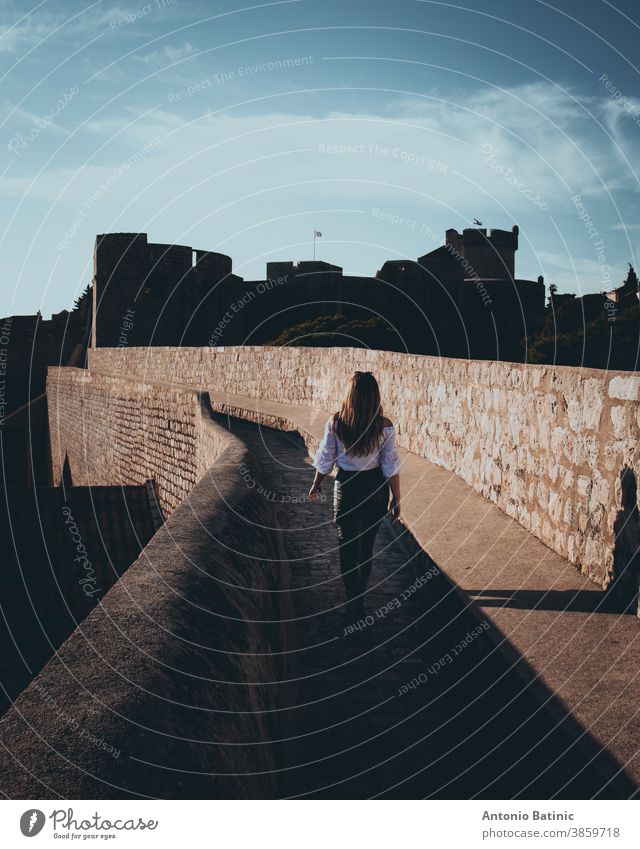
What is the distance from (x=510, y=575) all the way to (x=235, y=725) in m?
2.25

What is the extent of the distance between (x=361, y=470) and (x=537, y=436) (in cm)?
123

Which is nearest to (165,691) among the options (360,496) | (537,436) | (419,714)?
(419,714)

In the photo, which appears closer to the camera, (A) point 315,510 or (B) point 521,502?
(B) point 521,502

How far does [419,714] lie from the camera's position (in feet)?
10.8

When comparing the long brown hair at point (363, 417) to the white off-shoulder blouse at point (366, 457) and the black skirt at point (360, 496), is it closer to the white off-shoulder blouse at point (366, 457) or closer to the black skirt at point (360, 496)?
the white off-shoulder blouse at point (366, 457)

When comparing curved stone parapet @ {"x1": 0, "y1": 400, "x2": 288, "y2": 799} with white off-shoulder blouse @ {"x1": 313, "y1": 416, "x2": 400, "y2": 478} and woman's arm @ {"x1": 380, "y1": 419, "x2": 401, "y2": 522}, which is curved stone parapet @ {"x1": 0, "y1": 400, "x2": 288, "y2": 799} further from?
woman's arm @ {"x1": 380, "y1": 419, "x2": 401, "y2": 522}

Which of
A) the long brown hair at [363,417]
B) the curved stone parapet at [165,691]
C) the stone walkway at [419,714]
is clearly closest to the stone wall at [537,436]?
the stone walkway at [419,714]

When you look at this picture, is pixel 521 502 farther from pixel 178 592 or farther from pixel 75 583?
pixel 75 583

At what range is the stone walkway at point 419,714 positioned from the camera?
257cm

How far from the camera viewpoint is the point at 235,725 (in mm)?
2273

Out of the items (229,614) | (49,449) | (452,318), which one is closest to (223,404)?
(229,614)

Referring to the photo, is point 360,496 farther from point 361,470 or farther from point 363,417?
point 363,417

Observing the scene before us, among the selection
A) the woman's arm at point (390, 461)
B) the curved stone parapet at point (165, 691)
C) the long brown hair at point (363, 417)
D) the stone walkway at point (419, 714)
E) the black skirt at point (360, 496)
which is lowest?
the stone walkway at point (419, 714)

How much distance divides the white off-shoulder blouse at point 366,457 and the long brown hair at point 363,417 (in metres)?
0.03
